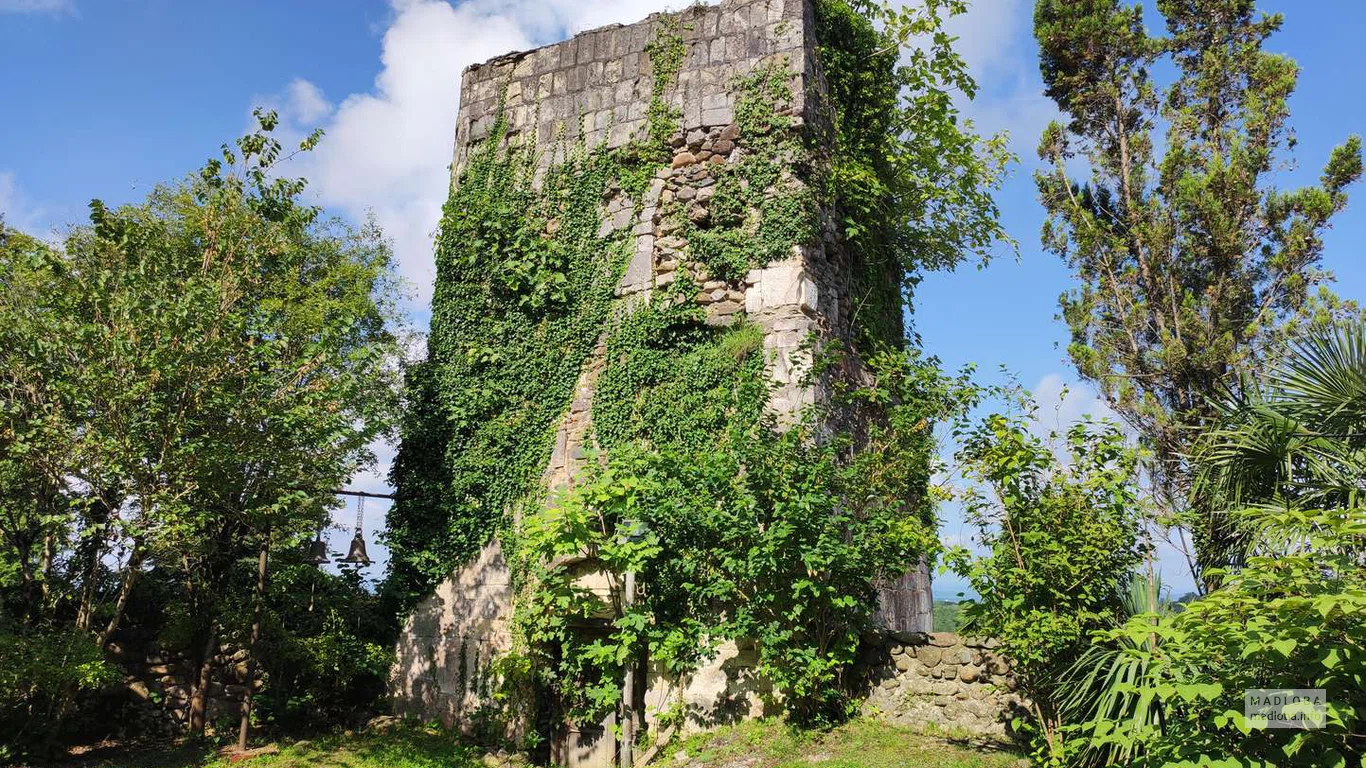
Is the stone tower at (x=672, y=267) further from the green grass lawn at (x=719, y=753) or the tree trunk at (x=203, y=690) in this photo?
the tree trunk at (x=203, y=690)

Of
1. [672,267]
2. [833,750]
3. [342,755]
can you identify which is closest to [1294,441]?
[833,750]

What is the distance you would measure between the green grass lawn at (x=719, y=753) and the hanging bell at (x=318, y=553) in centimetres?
179

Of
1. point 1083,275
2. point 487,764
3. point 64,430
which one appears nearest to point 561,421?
point 487,764

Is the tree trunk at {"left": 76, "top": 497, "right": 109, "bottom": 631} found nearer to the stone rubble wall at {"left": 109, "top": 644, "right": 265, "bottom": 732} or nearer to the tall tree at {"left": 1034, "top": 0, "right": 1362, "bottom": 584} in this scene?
the stone rubble wall at {"left": 109, "top": 644, "right": 265, "bottom": 732}

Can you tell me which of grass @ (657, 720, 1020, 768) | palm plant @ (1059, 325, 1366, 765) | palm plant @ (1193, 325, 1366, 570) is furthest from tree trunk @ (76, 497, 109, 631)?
palm plant @ (1193, 325, 1366, 570)

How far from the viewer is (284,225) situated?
9.47m

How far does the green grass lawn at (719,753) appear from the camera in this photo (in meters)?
6.80

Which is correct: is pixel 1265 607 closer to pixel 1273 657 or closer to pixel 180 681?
pixel 1273 657

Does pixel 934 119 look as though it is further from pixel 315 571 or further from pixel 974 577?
pixel 315 571

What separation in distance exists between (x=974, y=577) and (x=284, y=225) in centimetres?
732

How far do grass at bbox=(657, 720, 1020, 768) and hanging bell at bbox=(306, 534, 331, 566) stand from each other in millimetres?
4267

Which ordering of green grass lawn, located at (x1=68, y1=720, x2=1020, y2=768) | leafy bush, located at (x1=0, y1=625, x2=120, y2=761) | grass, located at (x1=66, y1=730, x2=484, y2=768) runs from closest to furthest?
green grass lawn, located at (x1=68, y1=720, x2=1020, y2=768) < leafy bush, located at (x1=0, y1=625, x2=120, y2=761) < grass, located at (x1=66, y1=730, x2=484, y2=768)

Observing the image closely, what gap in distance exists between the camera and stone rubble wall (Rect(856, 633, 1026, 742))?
7117 mm

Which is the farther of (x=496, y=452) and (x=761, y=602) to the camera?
(x=496, y=452)
